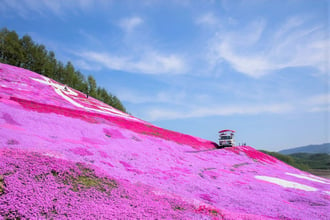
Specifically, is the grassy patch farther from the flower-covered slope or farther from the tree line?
the tree line

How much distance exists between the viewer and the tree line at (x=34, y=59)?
54875 mm

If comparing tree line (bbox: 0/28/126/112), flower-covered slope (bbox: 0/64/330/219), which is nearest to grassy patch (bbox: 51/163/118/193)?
flower-covered slope (bbox: 0/64/330/219)

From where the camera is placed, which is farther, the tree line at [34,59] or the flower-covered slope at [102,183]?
the tree line at [34,59]

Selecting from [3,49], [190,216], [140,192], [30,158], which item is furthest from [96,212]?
[3,49]

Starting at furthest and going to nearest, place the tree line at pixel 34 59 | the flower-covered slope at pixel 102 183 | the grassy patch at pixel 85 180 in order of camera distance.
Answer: the tree line at pixel 34 59 → the grassy patch at pixel 85 180 → the flower-covered slope at pixel 102 183

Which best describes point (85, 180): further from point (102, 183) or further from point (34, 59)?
point (34, 59)

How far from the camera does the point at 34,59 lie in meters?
60.4

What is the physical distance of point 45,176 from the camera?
288 inches

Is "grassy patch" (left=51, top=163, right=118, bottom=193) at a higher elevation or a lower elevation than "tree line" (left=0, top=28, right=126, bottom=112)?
lower

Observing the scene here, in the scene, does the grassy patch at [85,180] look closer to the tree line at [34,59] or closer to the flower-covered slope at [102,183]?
the flower-covered slope at [102,183]

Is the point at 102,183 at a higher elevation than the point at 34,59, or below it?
below

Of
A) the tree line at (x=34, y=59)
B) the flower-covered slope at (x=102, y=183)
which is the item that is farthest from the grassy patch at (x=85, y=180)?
the tree line at (x=34, y=59)

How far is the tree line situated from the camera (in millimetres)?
54875

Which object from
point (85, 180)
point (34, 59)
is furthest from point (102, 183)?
point (34, 59)
